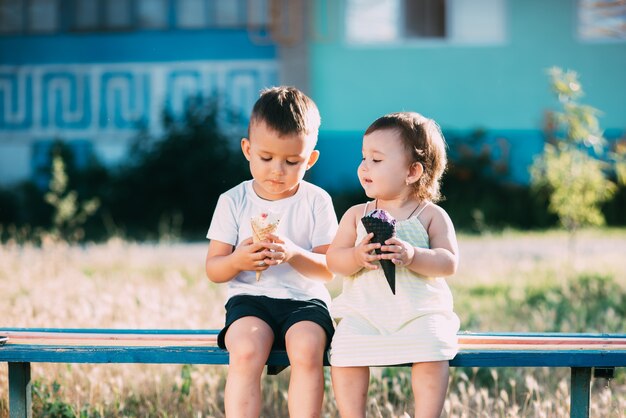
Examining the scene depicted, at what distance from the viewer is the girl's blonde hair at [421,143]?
3.58 metres

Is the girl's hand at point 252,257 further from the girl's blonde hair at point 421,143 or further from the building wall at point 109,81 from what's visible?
the building wall at point 109,81

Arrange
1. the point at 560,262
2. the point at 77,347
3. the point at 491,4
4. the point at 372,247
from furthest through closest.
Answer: the point at 491,4
the point at 560,262
the point at 77,347
the point at 372,247

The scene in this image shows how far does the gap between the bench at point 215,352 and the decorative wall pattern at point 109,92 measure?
1050 cm

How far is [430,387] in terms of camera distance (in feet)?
10.8

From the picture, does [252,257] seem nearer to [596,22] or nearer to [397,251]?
[397,251]

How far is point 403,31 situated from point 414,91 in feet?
2.94

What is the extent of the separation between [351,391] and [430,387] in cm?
27

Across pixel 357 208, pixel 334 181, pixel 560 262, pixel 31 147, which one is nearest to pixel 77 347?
pixel 357 208

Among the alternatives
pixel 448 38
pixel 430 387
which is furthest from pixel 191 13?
pixel 430 387

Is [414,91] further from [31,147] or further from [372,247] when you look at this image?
[372,247]

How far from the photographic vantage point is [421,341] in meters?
3.31

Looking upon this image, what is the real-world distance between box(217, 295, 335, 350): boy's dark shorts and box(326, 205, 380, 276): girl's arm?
19 cm

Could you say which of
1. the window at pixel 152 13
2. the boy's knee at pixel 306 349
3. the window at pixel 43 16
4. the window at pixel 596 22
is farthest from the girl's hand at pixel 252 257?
the window at pixel 43 16

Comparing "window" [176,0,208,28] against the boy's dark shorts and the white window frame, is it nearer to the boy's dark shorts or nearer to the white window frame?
the white window frame
